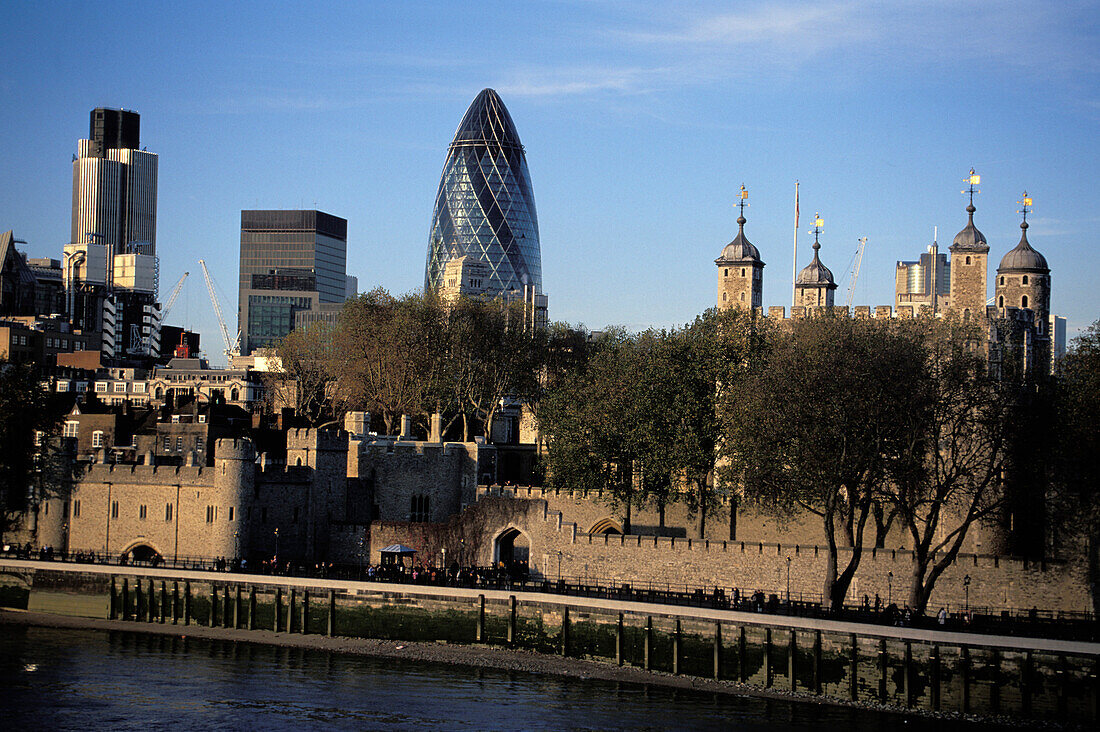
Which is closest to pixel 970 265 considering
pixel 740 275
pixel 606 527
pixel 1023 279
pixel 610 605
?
pixel 1023 279

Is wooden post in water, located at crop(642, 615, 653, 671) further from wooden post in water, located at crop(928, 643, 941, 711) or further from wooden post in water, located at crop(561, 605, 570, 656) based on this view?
wooden post in water, located at crop(928, 643, 941, 711)

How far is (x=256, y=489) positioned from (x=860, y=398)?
2940 centimetres

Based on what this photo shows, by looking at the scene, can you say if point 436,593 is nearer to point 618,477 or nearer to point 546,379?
point 618,477

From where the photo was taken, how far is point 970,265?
97.1 metres

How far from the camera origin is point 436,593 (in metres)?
56.0

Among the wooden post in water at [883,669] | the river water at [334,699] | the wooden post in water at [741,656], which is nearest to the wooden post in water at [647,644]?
the river water at [334,699]

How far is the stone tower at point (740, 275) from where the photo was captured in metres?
109

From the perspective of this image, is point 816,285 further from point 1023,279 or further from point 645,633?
point 645,633

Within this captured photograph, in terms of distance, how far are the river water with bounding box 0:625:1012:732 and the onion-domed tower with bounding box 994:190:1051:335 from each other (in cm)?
5868

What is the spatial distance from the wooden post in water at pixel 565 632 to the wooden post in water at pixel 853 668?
1121 centimetres

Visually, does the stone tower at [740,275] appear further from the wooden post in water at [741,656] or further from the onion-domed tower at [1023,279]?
the wooden post in water at [741,656]

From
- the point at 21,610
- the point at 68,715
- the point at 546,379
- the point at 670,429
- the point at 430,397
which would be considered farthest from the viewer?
the point at 546,379

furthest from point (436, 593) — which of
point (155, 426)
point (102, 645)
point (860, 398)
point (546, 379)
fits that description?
point (546, 379)

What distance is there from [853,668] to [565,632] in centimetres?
1156
